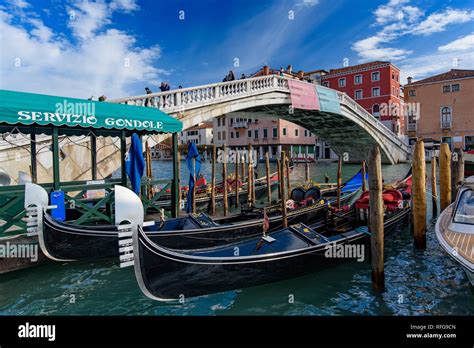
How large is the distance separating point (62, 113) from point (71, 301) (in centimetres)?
288

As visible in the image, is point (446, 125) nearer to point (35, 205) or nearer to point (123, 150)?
point (123, 150)

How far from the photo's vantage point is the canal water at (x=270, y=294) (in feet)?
13.9

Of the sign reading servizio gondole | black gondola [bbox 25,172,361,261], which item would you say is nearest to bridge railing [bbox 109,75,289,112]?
the sign reading servizio gondole

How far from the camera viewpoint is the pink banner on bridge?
1741cm

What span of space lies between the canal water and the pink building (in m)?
28.4

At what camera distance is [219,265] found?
4.30 meters

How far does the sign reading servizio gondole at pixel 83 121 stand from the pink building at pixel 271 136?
27.4 m

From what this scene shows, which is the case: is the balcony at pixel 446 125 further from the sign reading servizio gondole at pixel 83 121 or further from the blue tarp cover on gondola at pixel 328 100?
the sign reading servizio gondole at pixel 83 121

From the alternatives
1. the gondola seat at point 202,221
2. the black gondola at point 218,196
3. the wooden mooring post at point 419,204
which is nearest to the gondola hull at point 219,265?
the gondola seat at point 202,221

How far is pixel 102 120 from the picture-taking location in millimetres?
5859

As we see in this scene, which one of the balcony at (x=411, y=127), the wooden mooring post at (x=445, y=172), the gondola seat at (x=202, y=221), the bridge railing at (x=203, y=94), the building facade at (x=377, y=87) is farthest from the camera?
the building facade at (x=377, y=87)

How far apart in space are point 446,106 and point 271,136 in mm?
15768

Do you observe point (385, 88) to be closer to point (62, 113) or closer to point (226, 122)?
point (226, 122)

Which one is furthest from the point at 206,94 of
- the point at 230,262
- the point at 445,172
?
the point at 230,262
